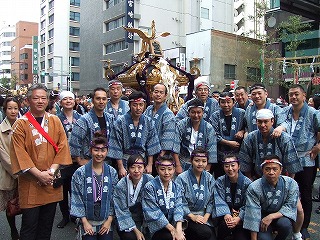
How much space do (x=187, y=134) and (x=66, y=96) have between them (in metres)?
1.86

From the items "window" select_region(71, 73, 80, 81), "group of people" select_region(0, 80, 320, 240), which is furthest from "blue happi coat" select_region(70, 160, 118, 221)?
"window" select_region(71, 73, 80, 81)

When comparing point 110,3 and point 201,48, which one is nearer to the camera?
point 201,48

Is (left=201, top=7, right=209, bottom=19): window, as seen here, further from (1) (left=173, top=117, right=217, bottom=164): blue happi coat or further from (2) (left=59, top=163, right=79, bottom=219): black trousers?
(2) (left=59, top=163, right=79, bottom=219): black trousers

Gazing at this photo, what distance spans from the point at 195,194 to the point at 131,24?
88.2 feet

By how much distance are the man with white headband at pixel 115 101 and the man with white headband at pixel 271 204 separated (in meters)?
2.19

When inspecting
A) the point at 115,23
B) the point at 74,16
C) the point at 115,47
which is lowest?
the point at 115,47

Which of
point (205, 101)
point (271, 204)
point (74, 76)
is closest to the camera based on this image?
point (271, 204)

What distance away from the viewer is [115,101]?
5.01 m

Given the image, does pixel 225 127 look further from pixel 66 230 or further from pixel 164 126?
pixel 66 230

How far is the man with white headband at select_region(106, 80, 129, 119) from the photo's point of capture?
4883 mm

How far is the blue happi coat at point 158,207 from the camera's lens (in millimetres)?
3666

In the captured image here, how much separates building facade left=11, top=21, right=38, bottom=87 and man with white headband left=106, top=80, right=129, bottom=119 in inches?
2204

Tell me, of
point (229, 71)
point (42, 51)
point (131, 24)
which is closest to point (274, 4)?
point (229, 71)

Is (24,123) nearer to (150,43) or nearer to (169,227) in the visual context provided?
(169,227)
